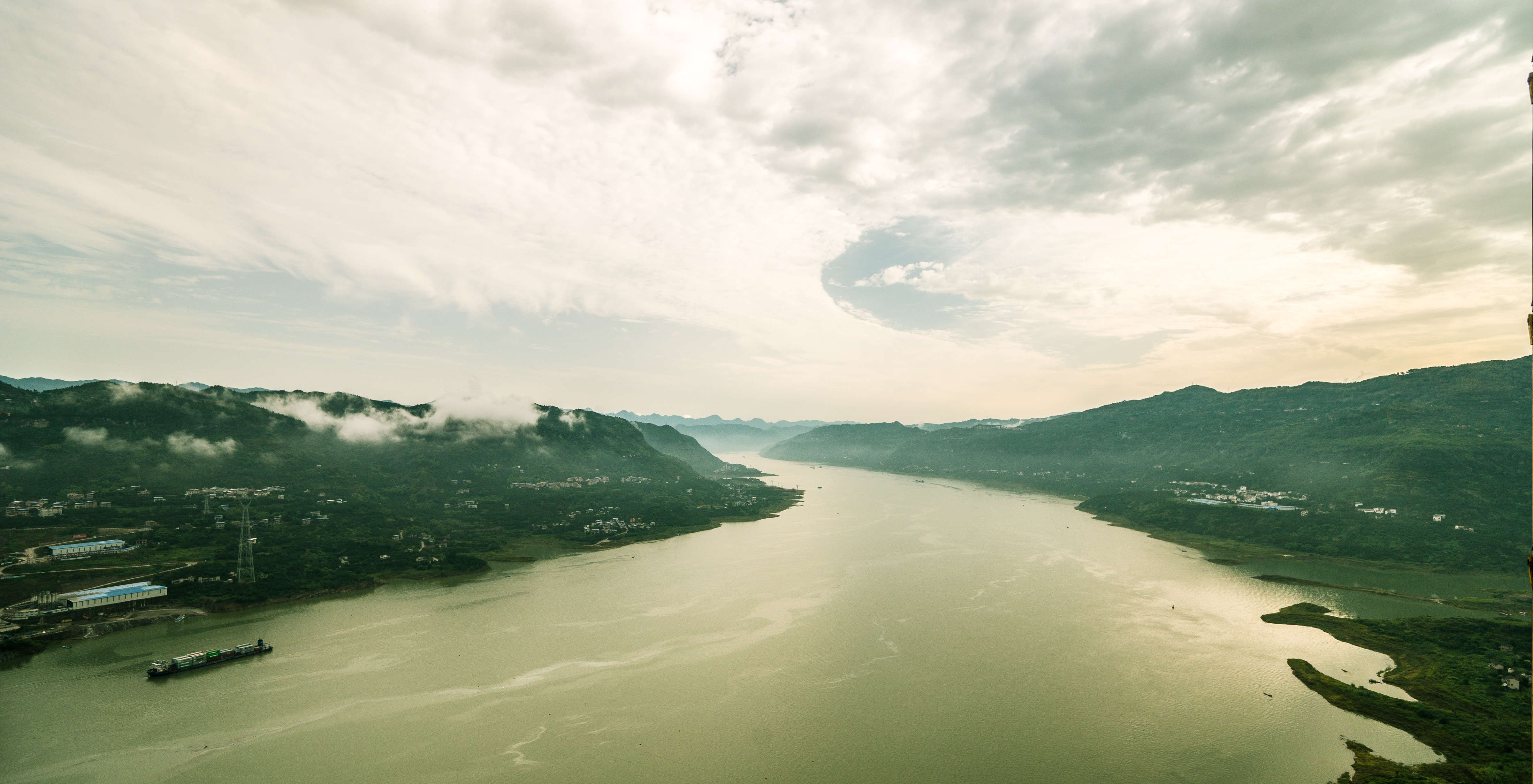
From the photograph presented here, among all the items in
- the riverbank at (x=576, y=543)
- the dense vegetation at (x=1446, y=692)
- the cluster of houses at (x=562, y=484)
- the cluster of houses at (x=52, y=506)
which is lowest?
the dense vegetation at (x=1446, y=692)

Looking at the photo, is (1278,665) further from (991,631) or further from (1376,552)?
(1376,552)

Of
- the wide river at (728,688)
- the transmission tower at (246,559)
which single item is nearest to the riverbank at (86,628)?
the wide river at (728,688)

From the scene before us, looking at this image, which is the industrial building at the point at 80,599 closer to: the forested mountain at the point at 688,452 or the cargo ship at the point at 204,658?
the cargo ship at the point at 204,658

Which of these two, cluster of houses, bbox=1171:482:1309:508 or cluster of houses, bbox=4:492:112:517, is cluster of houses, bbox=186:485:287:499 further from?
cluster of houses, bbox=1171:482:1309:508

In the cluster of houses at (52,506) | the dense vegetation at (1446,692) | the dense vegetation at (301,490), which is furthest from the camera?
the cluster of houses at (52,506)

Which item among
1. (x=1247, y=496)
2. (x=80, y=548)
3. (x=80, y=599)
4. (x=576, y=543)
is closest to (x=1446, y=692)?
(x=576, y=543)

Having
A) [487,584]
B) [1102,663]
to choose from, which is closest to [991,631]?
[1102,663]

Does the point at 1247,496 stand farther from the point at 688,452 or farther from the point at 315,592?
the point at 688,452
